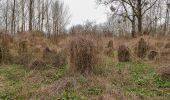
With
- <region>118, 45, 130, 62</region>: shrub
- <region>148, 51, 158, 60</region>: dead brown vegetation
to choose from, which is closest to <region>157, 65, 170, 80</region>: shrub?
<region>118, 45, 130, 62</region>: shrub

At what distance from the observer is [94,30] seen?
8555 millimetres

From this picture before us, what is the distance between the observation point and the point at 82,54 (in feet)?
25.4

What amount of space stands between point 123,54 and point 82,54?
14.0 feet

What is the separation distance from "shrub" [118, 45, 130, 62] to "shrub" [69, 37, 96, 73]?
3.85 metres

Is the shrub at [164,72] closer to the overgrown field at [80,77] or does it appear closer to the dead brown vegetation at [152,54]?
the overgrown field at [80,77]

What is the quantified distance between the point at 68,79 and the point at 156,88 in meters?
2.38

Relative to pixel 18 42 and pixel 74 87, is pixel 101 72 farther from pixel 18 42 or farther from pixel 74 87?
pixel 18 42

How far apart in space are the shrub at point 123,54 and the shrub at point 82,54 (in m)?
3.85

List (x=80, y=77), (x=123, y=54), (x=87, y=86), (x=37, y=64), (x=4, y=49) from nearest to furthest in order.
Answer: (x=87, y=86) < (x=80, y=77) < (x=37, y=64) < (x=4, y=49) < (x=123, y=54)

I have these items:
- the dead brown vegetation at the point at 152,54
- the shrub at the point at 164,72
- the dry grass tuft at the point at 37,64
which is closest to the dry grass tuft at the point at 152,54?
the dead brown vegetation at the point at 152,54

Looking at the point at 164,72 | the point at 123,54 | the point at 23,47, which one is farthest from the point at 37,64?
the point at 164,72

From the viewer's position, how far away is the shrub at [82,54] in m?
7.71

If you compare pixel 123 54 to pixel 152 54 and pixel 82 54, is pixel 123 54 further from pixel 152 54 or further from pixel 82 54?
pixel 82 54

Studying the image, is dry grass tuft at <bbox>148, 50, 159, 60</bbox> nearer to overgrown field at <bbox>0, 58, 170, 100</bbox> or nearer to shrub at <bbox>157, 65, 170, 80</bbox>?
overgrown field at <bbox>0, 58, 170, 100</bbox>
